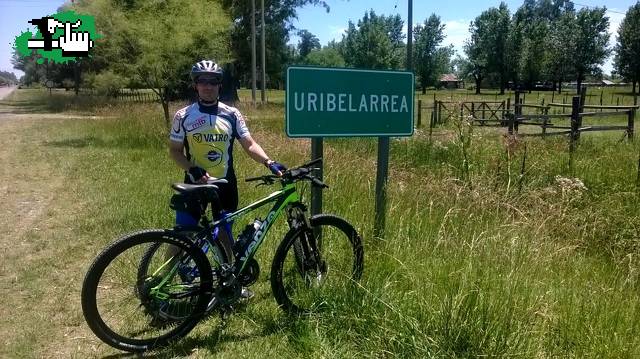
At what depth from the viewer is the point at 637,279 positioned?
13.7ft

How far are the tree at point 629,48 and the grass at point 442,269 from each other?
64691 millimetres

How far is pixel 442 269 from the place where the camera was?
366 cm

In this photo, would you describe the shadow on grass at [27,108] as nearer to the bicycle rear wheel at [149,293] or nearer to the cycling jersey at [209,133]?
the cycling jersey at [209,133]

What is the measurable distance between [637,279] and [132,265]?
3914 mm

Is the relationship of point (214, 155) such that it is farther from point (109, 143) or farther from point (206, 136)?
point (109, 143)

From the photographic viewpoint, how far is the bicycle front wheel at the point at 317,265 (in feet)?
12.0

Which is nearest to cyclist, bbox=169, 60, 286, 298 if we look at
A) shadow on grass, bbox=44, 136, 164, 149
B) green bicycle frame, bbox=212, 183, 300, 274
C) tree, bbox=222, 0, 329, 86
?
green bicycle frame, bbox=212, 183, 300, 274

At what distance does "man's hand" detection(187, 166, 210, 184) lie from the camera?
3.56 metres

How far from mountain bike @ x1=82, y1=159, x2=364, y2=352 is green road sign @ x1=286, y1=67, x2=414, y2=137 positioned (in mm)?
349

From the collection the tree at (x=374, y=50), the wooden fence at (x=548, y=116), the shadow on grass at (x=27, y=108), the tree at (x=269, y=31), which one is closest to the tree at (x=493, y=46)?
the tree at (x=374, y=50)

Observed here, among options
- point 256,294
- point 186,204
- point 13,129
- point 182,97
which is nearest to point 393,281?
point 256,294

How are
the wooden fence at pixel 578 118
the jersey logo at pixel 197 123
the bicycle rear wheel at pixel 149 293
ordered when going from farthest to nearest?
the wooden fence at pixel 578 118
the jersey logo at pixel 197 123
the bicycle rear wheel at pixel 149 293

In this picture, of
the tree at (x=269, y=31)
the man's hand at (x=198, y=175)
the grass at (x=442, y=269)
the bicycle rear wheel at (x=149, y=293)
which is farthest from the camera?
the tree at (x=269, y=31)

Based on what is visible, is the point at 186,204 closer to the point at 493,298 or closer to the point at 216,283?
the point at 216,283
